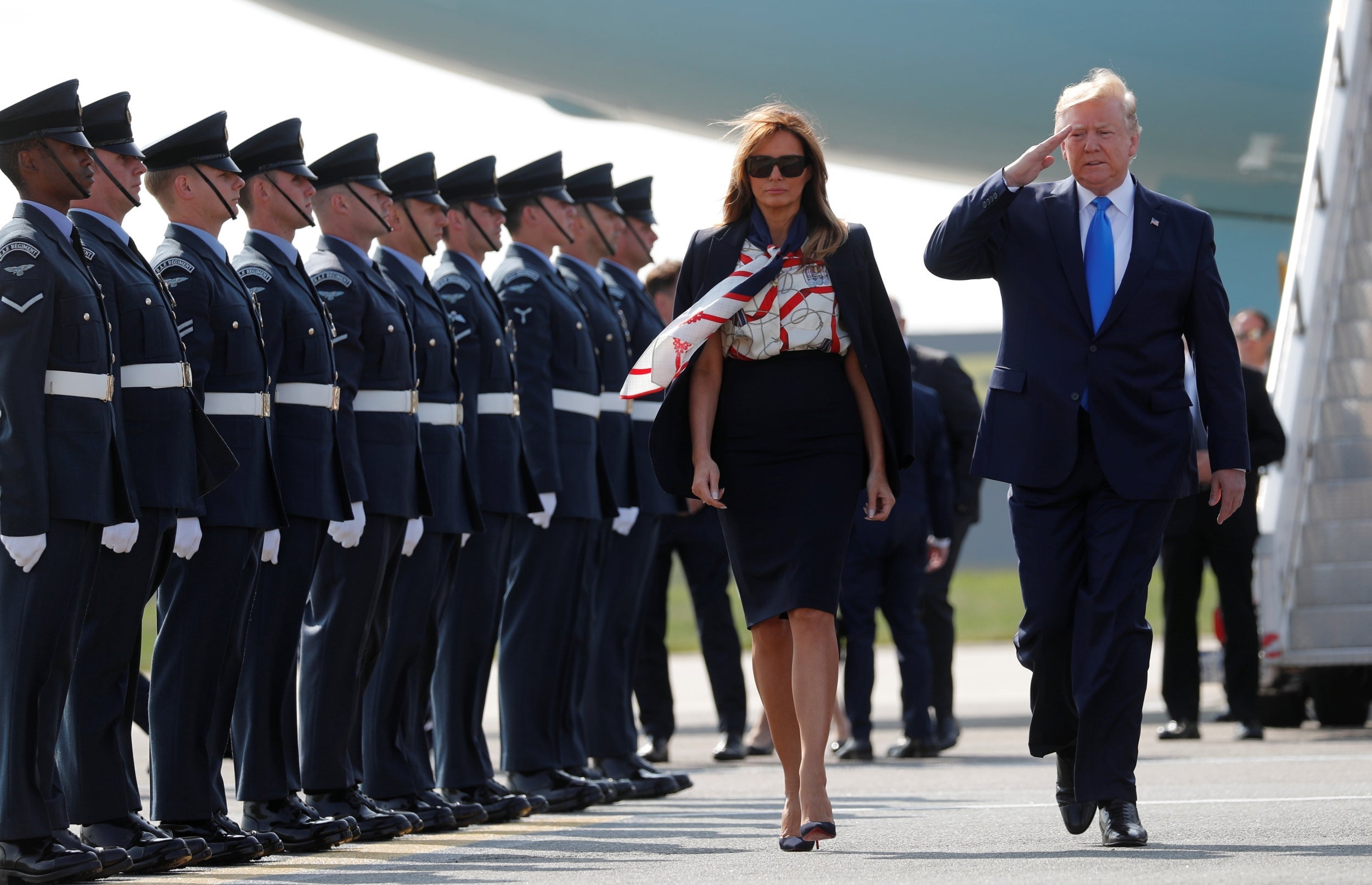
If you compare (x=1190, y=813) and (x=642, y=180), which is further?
(x=642, y=180)

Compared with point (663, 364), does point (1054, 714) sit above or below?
below

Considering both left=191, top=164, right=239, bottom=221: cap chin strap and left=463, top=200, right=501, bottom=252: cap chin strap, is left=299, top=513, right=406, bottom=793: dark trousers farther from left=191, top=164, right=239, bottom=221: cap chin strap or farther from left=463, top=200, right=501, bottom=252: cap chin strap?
left=463, top=200, right=501, bottom=252: cap chin strap

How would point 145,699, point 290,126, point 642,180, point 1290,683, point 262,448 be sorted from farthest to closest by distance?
1. point 1290,683
2. point 642,180
3. point 145,699
4. point 290,126
5. point 262,448

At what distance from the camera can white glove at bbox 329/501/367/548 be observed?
5.54 metres

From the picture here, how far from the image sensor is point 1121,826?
4570 mm

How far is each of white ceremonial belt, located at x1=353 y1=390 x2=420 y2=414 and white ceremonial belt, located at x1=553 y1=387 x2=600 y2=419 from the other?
3.35 feet

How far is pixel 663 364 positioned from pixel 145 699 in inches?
126

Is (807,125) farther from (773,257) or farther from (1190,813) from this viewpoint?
(1190,813)

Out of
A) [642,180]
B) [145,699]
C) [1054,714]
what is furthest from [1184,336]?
[145,699]

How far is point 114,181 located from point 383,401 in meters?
1.07

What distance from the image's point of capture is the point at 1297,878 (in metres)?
3.80

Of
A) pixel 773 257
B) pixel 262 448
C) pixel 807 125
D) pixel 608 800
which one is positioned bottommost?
pixel 608 800

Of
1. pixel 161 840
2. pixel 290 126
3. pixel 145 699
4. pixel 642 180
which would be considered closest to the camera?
pixel 161 840

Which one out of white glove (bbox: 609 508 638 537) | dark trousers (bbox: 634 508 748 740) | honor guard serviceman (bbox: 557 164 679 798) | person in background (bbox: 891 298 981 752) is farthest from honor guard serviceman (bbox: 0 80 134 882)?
person in background (bbox: 891 298 981 752)
